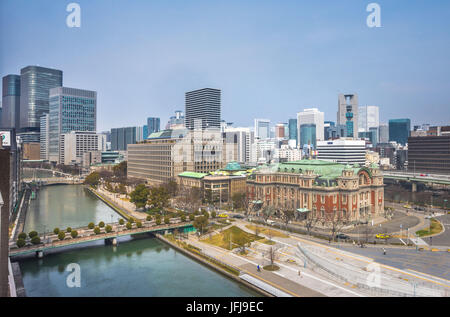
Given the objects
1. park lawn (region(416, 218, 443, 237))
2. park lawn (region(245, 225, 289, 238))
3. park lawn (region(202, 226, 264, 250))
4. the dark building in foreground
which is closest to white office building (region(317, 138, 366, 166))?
the dark building in foreground

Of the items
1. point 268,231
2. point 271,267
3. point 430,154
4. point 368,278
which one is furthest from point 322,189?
point 430,154

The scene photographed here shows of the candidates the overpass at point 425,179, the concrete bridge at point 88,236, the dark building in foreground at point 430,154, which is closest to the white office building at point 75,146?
the concrete bridge at point 88,236

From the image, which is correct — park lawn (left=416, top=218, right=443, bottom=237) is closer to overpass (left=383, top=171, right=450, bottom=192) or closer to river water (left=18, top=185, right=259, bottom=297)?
overpass (left=383, top=171, right=450, bottom=192)

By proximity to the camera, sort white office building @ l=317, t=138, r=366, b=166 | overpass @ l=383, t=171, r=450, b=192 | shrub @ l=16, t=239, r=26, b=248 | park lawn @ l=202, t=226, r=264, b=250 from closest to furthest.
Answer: shrub @ l=16, t=239, r=26, b=248 < park lawn @ l=202, t=226, r=264, b=250 < overpass @ l=383, t=171, r=450, b=192 < white office building @ l=317, t=138, r=366, b=166

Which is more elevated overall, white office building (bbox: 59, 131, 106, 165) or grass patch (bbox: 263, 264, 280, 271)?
white office building (bbox: 59, 131, 106, 165)

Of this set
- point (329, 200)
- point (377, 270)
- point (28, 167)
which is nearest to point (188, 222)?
point (329, 200)

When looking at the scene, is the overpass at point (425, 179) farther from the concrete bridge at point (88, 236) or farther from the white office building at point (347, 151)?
the concrete bridge at point (88, 236)
